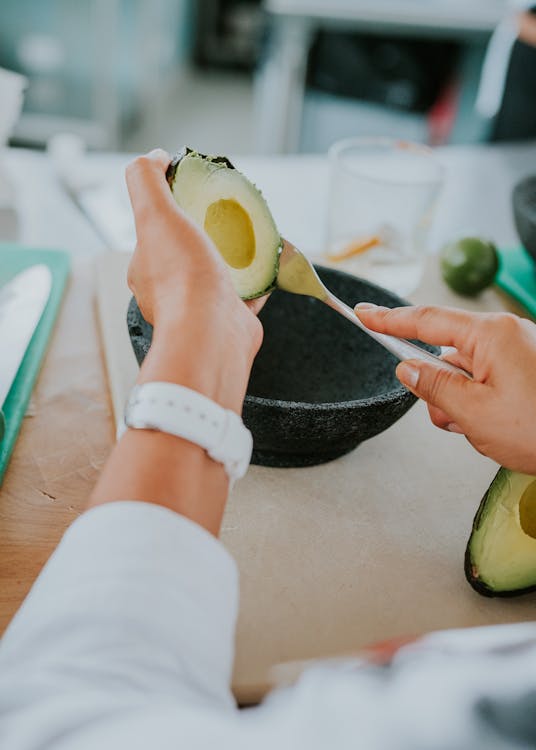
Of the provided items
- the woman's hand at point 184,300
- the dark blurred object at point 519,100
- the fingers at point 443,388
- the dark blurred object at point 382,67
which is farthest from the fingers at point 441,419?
the dark blurred object at point 382,67

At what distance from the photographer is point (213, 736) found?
0.31 meters

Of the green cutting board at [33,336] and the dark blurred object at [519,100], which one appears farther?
the dark blurred object at [519,100]

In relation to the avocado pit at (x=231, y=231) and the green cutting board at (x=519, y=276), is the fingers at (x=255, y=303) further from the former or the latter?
the green cutting board at (x=519, y=276)

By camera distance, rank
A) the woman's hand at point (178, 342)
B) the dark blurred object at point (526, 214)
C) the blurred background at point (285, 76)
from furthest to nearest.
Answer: the blurred background at point (285, 76) < the dark blurred object at point (526, 214) < the woman's hand at point (178, 342)

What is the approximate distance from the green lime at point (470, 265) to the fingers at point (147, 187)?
0.51 metres

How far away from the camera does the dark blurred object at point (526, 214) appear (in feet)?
3.06

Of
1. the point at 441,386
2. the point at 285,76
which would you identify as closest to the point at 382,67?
the point at 285,76

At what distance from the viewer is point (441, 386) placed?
0.56m

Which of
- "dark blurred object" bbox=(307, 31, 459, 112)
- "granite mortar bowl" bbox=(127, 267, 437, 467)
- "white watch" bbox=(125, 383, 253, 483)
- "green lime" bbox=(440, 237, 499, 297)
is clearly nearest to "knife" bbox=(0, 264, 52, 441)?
"granite mortar bowl" bbox=(127, 267, 437, 467)

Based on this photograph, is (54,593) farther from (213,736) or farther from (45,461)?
(45,461)

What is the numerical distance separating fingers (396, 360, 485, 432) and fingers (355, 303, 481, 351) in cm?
2

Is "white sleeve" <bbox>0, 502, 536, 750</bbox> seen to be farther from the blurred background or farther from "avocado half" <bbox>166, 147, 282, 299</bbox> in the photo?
the blurred background

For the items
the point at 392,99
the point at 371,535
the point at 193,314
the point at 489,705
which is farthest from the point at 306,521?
the point at 392,99

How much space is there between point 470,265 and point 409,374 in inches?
17.6
